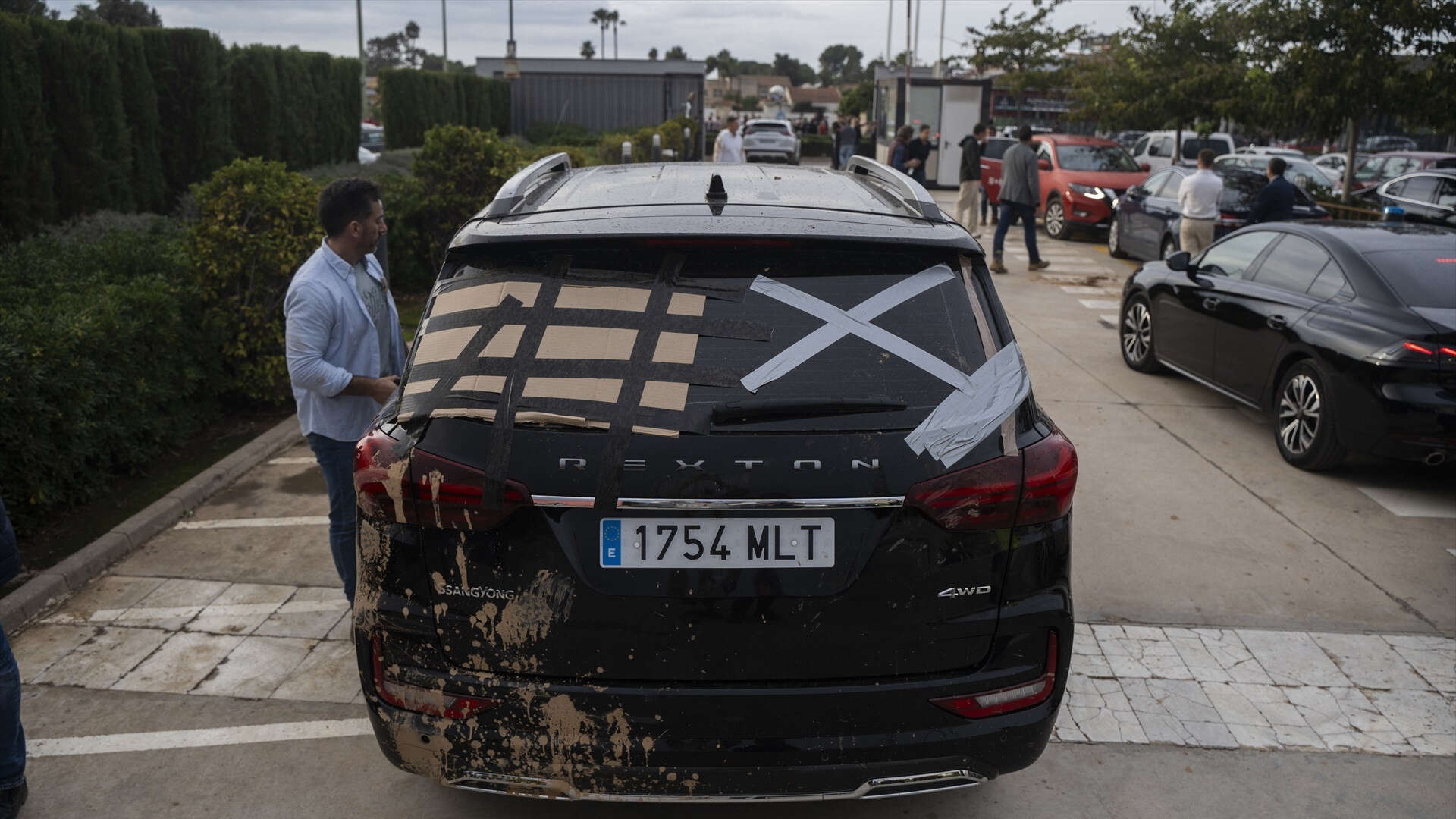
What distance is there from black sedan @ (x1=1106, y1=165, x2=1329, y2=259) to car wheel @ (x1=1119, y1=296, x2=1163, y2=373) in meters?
4.67

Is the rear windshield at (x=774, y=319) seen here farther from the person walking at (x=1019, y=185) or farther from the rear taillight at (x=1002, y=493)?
the person walking at (x=1019, y=185)

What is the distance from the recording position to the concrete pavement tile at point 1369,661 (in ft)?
14.2

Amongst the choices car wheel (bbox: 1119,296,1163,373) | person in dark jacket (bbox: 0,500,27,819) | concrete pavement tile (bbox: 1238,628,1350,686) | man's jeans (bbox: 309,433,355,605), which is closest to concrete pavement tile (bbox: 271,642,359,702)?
man's jeans (bbox: 309,433,355,605)

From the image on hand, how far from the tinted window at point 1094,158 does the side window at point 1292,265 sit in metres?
12.6

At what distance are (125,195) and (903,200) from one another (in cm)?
→ 1013

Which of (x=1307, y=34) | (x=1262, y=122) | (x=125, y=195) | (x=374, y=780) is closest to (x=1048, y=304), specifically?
Result: (x=1307, y=34)

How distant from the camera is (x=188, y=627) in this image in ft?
15.1

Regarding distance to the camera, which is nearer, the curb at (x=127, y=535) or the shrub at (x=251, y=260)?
the curb at (x=127, y=535)

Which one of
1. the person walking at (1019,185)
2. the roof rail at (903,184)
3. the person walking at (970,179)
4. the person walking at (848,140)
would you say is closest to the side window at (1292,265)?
the roof rail at (903,184)

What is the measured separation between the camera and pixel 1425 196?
51.5ft

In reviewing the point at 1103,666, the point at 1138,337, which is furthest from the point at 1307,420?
the point at 1103,666

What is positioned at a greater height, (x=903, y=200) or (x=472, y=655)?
(x=903, y=200)

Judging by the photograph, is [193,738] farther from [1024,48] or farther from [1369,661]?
[1024,48]

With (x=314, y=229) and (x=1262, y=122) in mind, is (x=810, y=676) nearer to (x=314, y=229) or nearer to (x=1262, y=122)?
(x=314, y=229)
